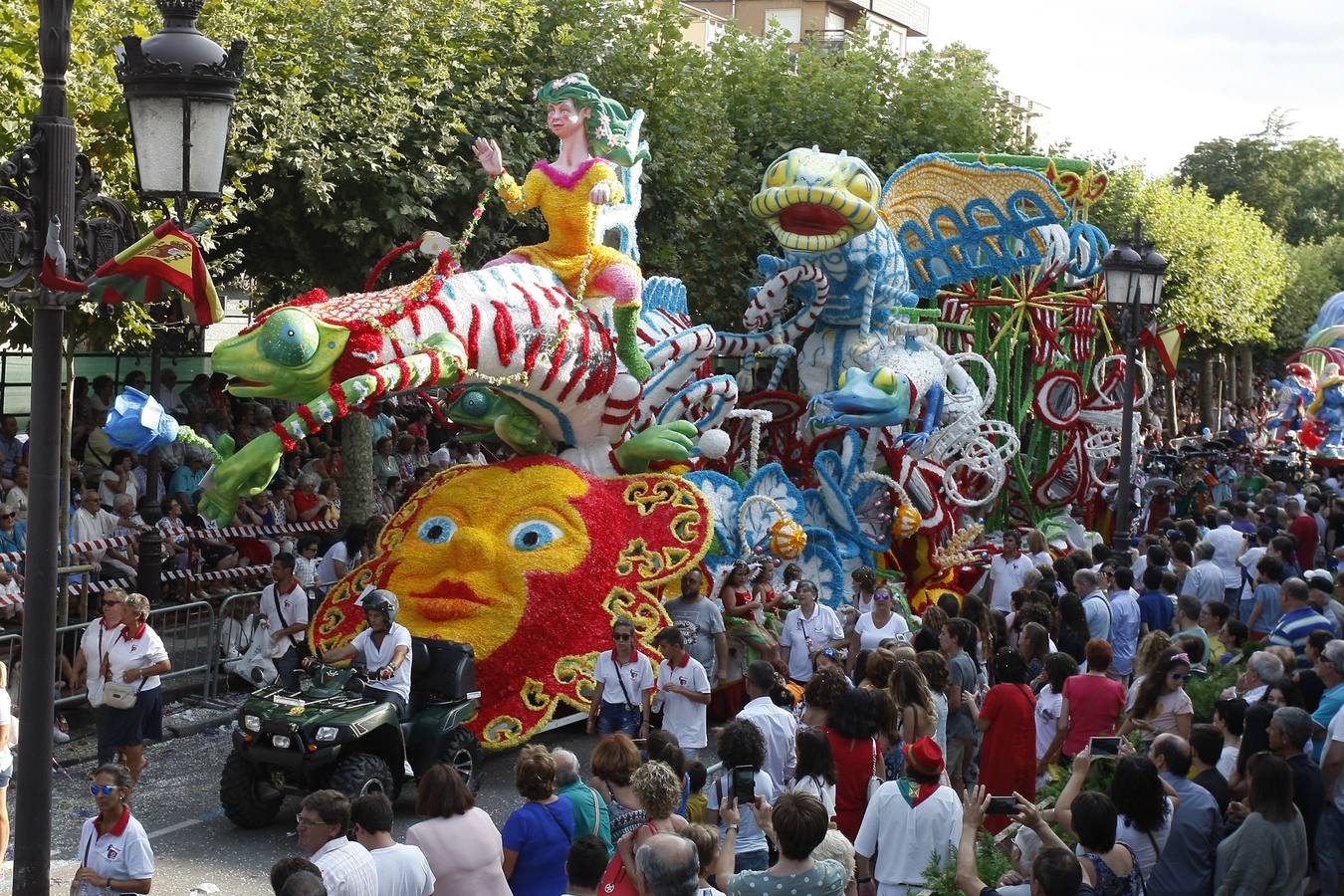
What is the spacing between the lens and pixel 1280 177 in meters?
63.6

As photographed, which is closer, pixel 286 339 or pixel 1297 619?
pixel 1297 619

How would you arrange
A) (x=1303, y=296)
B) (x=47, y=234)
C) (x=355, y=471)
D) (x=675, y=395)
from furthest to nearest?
(x=1303, y=296)
(x=355, y=471)
(x=675, y=395)
(x=47, y=234)

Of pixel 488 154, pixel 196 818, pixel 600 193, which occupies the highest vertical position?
pixel 488 154

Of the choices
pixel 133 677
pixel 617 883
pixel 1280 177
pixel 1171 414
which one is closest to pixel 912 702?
pixel 617 883

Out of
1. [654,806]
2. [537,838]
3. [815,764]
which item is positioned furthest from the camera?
[815,764]

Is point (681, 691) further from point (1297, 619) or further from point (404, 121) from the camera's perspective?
point (404, 121)

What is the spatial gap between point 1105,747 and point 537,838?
270 centimetres

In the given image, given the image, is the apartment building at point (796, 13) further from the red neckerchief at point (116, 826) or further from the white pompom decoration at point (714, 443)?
the red neckerchief at point (116, 826)

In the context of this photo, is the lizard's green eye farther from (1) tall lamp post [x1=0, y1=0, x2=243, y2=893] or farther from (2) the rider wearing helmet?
(1) tall lamp post [x1=0, y1=0, x2=243, y2=893]

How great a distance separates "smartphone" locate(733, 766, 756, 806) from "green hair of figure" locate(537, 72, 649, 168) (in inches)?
300

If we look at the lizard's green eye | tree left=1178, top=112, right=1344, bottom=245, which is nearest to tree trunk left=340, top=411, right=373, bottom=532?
the lizard's green eye

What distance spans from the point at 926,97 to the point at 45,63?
22579 millimetres

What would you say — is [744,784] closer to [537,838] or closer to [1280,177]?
[537,838]

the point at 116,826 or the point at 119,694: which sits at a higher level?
the point at 116,826
